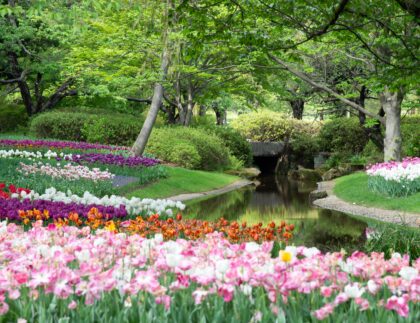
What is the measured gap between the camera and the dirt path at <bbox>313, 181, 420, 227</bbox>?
559 inches

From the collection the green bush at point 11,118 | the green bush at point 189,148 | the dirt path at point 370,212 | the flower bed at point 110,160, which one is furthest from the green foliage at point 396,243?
the green bush at point 11,118

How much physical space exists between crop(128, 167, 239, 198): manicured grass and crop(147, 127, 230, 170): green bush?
1444mm

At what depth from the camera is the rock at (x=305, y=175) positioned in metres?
31.1

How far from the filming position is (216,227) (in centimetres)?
782

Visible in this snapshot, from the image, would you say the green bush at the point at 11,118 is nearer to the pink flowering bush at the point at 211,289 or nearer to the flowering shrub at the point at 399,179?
the flowering shrub at the point at 399,179

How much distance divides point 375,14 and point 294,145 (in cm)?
2640

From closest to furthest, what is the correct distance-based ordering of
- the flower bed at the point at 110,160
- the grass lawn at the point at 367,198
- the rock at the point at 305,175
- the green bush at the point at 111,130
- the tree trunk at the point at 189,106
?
the grass lawn at the point at 367,198 < the flower bed at the point at 110,160 < the green bush at the point at 111,130 < the tree trunk at the point at 189,106 < the rock at the point at 305,175

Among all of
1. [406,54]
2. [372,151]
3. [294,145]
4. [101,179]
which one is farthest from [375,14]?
[294,145]

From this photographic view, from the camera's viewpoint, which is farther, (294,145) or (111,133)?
(294,145)

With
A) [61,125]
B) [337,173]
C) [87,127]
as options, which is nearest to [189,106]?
[87,127]

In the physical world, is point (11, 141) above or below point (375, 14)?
below

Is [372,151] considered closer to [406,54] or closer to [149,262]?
[406,54]

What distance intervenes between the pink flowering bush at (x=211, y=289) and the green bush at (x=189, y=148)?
21159 mm

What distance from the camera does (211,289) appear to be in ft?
10.8
